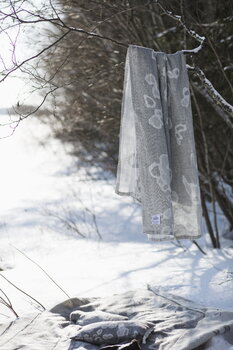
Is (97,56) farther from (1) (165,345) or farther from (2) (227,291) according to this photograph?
(1) (165,345)

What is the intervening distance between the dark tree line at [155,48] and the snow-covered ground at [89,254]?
0.99m

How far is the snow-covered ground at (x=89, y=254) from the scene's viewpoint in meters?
3.96

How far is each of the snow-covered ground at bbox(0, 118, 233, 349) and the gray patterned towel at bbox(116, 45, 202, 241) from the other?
2.32 feet

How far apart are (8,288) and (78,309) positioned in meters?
1.02

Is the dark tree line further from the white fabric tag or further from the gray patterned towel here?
the white fabric tag

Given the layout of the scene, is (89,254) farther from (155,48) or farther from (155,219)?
(155,219)

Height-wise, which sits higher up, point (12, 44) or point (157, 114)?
point (12, 44)

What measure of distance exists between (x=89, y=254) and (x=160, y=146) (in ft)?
8.65

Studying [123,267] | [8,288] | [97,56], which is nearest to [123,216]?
[97,56]

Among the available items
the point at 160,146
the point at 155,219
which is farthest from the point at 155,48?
the point at 155,219

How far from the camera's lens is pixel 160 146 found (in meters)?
3.12

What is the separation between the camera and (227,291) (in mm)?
3662

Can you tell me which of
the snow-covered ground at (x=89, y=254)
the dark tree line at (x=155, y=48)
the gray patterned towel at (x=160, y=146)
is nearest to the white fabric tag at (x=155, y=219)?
the gray patterned towel at (x=160, y=146)

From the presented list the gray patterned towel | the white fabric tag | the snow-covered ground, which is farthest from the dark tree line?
the white fabric tag
